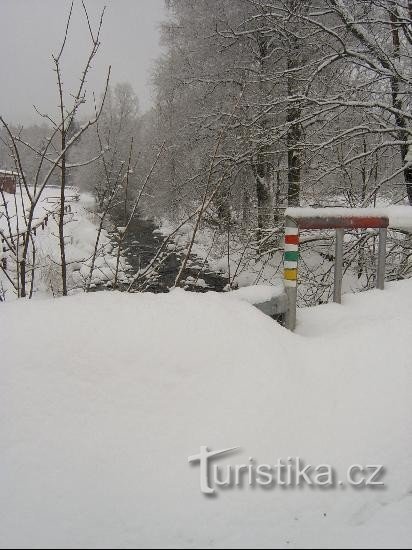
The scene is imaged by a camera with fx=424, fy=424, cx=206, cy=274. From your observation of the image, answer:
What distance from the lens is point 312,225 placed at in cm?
363

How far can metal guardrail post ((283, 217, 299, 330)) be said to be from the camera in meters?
3.51

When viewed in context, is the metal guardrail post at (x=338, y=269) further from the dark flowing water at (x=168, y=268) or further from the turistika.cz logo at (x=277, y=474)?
the dark flowing water at (x=168, y=268)

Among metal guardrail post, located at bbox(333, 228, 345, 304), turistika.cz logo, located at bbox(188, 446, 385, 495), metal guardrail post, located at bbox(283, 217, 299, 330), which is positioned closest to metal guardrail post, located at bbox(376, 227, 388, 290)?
metal guardrail post, located at bbox(333, 228, 345, 304)

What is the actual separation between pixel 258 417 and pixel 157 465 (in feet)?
1.98

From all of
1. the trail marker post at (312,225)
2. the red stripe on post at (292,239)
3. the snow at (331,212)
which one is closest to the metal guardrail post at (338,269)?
the trail marker post at (312,225)

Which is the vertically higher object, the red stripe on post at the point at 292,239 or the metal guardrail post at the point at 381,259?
the red stripe on post at the point at 292,239

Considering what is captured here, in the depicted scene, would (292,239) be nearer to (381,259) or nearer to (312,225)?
(312,225)

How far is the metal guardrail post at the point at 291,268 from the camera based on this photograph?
138 inches

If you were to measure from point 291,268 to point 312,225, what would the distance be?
43cm

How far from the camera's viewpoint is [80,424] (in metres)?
1.95

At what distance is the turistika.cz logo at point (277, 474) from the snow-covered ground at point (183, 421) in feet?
0.11

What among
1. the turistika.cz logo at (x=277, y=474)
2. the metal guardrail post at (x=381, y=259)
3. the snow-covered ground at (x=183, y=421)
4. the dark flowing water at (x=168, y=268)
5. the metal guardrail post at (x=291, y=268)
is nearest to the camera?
the snow-covered ground at (x=183, y=421)

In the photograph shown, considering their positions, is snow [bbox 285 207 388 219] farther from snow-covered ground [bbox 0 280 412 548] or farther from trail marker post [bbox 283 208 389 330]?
snow-covered ground [bbox 0 280 412 548]

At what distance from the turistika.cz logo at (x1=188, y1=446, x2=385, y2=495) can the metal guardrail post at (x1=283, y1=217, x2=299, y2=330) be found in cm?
157
